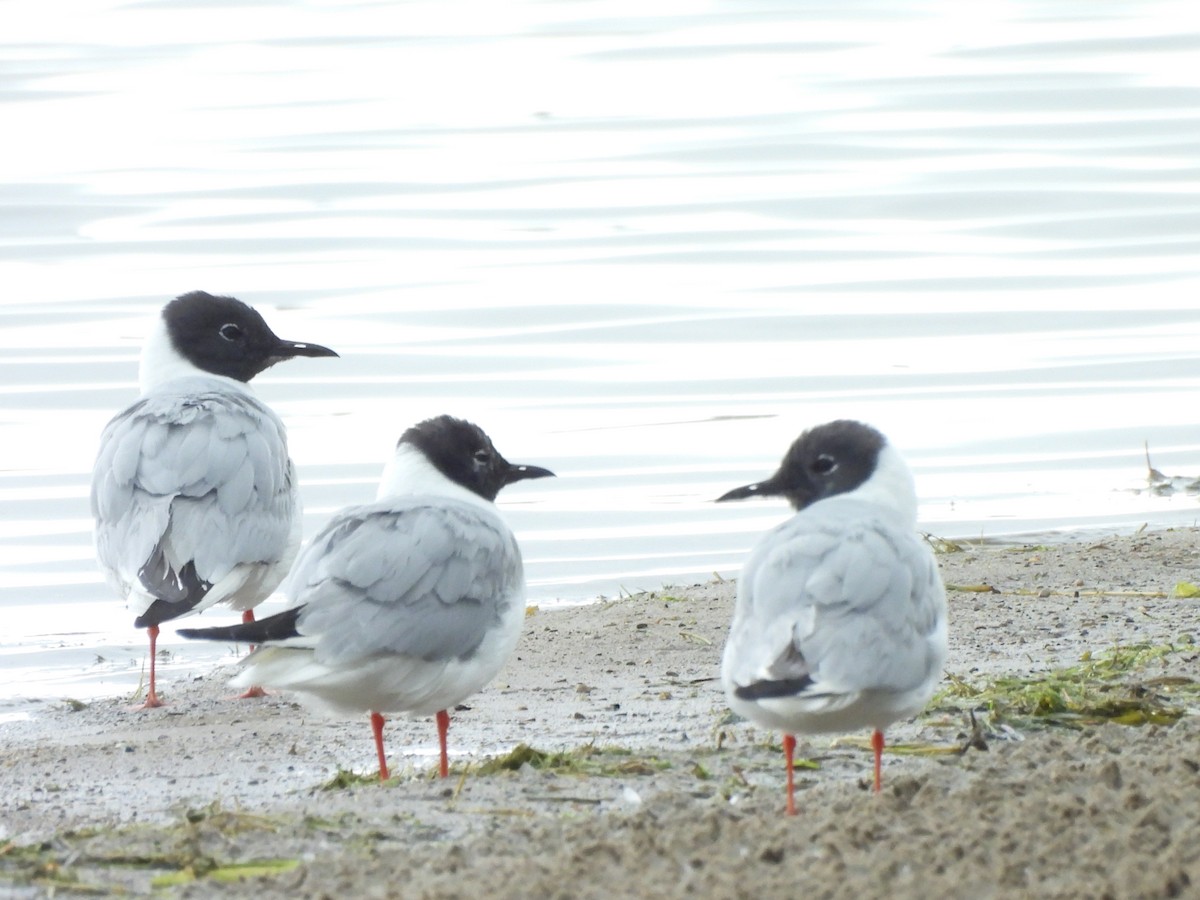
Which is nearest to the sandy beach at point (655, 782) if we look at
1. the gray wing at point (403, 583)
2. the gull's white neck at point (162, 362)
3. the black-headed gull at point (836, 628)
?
the black-headed gull at point (836, 628)

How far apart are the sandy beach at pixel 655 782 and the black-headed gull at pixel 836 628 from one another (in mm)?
247

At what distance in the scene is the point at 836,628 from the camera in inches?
232

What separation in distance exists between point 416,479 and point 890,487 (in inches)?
77.2

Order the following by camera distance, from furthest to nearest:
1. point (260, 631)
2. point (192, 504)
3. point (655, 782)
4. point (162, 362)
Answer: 1. point (162, 362)
2. point (192, 504)
3. point (260, 631)
4. point (655, 782)

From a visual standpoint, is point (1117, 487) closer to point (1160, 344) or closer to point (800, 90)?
point (1160, 344)

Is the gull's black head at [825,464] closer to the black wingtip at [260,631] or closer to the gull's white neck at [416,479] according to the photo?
the gull's white neck at [416,479]

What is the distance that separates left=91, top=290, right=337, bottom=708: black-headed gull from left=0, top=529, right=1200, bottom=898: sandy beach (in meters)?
0.51

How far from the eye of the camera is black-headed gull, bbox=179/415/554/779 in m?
6.68

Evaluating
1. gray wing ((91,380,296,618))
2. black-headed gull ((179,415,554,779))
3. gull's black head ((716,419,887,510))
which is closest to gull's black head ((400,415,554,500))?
black-headed gull ((179,415,554,779))

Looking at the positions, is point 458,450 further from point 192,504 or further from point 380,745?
point 380,745

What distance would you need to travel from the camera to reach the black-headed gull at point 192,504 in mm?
8430

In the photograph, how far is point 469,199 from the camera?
21.5 metres

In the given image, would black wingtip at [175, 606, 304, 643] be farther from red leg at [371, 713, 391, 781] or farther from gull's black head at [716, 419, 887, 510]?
gull's black head at [716, 419, 887, 510]

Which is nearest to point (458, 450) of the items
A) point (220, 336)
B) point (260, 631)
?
point (260, 631)
